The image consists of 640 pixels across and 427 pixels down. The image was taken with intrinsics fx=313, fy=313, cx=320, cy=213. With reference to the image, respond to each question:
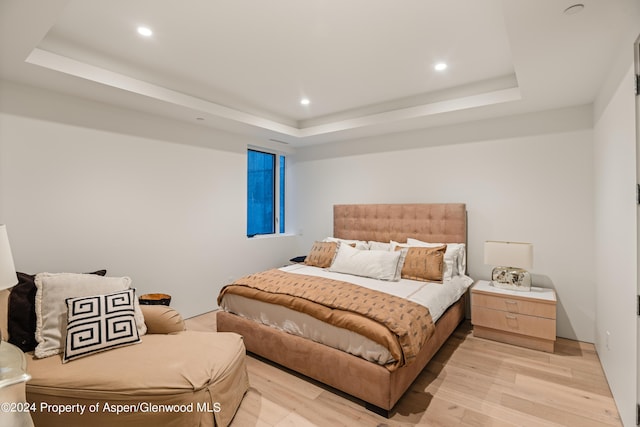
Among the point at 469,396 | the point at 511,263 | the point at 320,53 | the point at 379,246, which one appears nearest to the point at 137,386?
the point at 469,396

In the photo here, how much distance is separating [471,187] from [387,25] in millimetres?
2301

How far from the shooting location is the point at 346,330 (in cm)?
227

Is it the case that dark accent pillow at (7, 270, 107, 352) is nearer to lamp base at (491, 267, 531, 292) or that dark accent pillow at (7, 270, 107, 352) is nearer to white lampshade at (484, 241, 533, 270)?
white lampshade at (484, 241, 533, 270)

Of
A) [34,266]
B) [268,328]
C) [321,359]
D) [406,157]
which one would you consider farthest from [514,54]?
[34,266]

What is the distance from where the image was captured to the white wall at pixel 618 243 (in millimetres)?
1798

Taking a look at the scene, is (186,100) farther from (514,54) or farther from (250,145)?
(514,54)

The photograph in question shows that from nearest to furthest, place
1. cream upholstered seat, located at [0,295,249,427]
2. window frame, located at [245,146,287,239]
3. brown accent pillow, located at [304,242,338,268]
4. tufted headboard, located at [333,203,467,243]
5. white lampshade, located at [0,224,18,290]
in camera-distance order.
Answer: white lampshade, located at [0,224,18,290] → cream upholstered seat, located at [0,295,249,427] → tufted headboard, located at [333,203,467,243] → brown accent pillow, located at [304,242,338,268] → window frame, located at [245,146,287,239]

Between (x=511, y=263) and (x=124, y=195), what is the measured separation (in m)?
4.08

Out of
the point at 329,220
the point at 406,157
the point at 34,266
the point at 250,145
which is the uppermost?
the point at 250,145

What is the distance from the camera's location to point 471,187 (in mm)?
3775

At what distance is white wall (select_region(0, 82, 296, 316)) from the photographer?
2.69m

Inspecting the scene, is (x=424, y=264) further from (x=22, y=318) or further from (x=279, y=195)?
(x=22, y=318)

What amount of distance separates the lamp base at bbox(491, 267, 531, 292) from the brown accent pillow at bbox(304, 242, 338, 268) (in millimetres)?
1828

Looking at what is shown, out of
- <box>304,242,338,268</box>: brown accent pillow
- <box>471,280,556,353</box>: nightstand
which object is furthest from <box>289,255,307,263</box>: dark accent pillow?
<box>471,280,556,353</box>: nightstand
